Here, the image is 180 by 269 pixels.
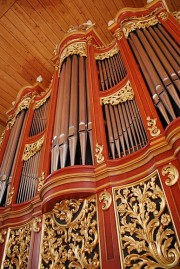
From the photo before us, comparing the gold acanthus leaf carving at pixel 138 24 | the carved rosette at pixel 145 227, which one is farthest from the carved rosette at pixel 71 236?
the gold acanthus leaf carving at pixel 138 24

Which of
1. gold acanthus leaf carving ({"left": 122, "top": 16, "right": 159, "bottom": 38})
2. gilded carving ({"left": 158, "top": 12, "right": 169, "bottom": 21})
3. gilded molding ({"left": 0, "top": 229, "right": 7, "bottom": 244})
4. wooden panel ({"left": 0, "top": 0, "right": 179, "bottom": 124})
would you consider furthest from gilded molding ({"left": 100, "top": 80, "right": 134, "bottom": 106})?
wooden panel ({"left": 0, "top": 0, "right": 179, "bottom": 124})

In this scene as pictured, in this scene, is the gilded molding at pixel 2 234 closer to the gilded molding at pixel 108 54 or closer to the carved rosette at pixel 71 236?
the carved rosette at pixel 71 236

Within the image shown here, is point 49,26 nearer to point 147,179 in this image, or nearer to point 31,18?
point 31,18

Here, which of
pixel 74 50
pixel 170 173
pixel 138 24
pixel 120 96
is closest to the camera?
pixel 170 173

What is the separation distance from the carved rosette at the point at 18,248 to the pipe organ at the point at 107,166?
13mm

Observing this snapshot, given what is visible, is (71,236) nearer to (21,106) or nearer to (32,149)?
(32,149)

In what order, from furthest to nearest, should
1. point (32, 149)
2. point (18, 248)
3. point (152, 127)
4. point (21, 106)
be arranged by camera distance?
point (21, 106) → point (32, 149) → point (18, 248) → point (152, 127)

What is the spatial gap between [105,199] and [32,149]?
223 centimetres

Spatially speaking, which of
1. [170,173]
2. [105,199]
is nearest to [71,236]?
[105,199]

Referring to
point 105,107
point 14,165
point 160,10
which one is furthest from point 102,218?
point 160,10

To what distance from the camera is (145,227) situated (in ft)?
7.14

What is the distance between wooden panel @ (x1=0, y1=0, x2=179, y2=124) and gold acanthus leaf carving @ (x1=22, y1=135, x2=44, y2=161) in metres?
2.73

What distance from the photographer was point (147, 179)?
2465 millimetres

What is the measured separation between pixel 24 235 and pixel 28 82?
4567 millimetres
